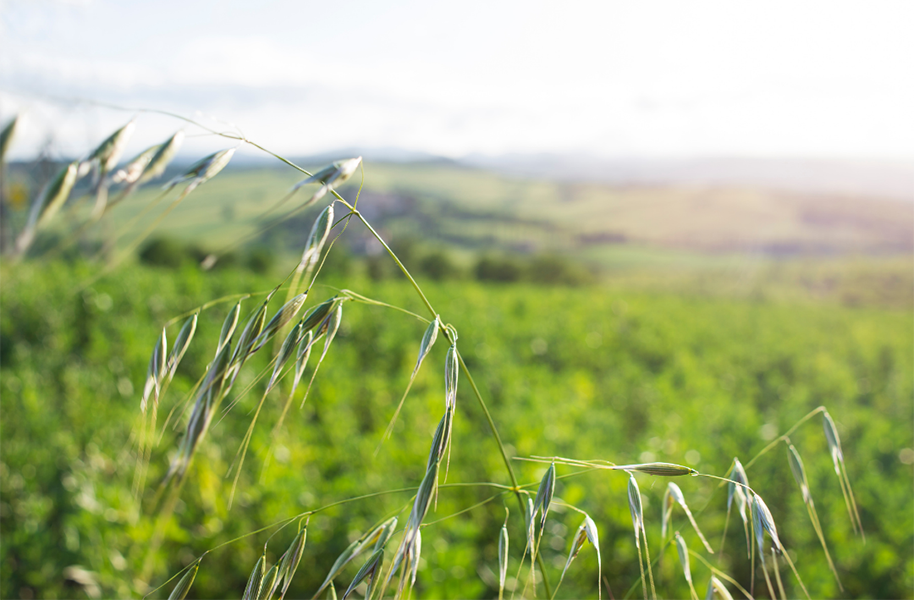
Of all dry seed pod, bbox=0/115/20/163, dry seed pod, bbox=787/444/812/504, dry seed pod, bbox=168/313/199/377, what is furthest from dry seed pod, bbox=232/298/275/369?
dry seed pod, bbox=787/444/812/504

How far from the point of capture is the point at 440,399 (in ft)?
11.8

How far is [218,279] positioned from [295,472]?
5952mm

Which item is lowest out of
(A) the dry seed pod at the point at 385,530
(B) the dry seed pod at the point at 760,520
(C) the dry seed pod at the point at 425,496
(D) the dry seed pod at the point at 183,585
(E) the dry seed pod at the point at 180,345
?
(D) the dry seed pod at the point at 183,585

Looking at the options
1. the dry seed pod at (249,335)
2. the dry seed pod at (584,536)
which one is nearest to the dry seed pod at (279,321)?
the dry seed pod at (249,335)

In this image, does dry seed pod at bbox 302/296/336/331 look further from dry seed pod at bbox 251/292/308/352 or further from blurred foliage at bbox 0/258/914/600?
blurred foliage at bbox 0/258/914/600

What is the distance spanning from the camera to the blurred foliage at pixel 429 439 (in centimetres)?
216

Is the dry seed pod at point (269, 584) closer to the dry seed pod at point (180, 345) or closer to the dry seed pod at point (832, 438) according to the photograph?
the dry seed pod at point (180, 345)

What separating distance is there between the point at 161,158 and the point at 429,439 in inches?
100

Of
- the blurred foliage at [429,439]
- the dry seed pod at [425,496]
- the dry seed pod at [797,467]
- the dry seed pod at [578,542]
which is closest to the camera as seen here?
the dry seed pod at [425,496]

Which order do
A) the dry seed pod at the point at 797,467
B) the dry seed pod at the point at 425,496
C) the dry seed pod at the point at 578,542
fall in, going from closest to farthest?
the dry seed pod at the point at 425,496 < the dry seed pod at the point at 578,542 < the dry seed pod at the point at 797,467

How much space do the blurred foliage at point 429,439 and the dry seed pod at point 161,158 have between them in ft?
0.71

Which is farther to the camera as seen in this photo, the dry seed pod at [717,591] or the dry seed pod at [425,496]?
the dry seed pod at [717,591]

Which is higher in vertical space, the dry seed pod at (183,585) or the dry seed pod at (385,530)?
the dry seed pod at (385,530)

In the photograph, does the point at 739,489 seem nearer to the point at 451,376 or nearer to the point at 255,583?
the point at 451,376
